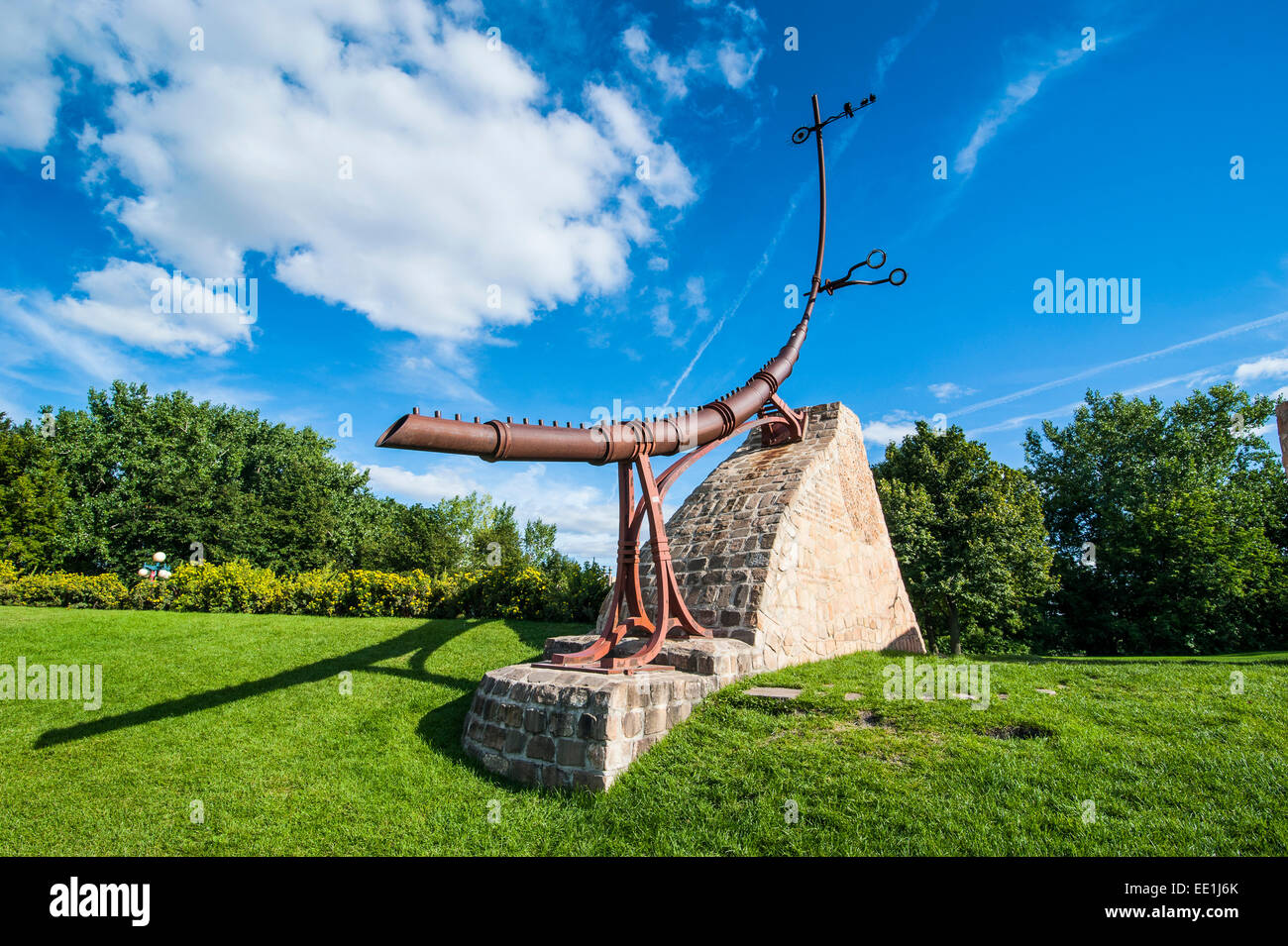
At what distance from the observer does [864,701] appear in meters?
5.77

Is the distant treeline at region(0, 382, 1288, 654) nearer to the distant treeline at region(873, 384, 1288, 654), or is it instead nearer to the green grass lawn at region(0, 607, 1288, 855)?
the distant treeline at region(873, 384, 1288, 654)

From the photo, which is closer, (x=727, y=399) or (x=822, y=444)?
(x=727, y=399)

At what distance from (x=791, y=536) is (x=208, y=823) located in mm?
7350

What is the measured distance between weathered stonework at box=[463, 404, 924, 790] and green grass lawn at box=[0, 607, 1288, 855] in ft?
0.89

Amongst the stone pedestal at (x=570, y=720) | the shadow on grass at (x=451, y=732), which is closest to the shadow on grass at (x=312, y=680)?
the shadow on grass at (x=451, y=732)

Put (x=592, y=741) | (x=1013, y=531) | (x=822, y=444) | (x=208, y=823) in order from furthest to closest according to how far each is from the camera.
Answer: (x=1013, y=531) → (x=822, y=444) → (x=592, y=741) → (x=208, y=823)

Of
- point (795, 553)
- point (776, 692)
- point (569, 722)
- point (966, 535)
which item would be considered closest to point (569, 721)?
point (569, 722)

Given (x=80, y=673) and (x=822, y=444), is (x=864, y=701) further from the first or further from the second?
(x=80, y=673)

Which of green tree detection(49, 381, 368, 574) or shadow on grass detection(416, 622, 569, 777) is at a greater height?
green tree detection(49, 381, 368, 574)

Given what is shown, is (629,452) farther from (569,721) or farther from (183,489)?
(183,489)

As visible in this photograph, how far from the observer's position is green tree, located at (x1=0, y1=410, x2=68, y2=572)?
23766 mm

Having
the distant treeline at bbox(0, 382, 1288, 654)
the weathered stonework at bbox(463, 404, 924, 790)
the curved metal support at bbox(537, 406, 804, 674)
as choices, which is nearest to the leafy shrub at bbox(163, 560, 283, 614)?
the distant treeline at bbox(0, 382, 1288, 654)
